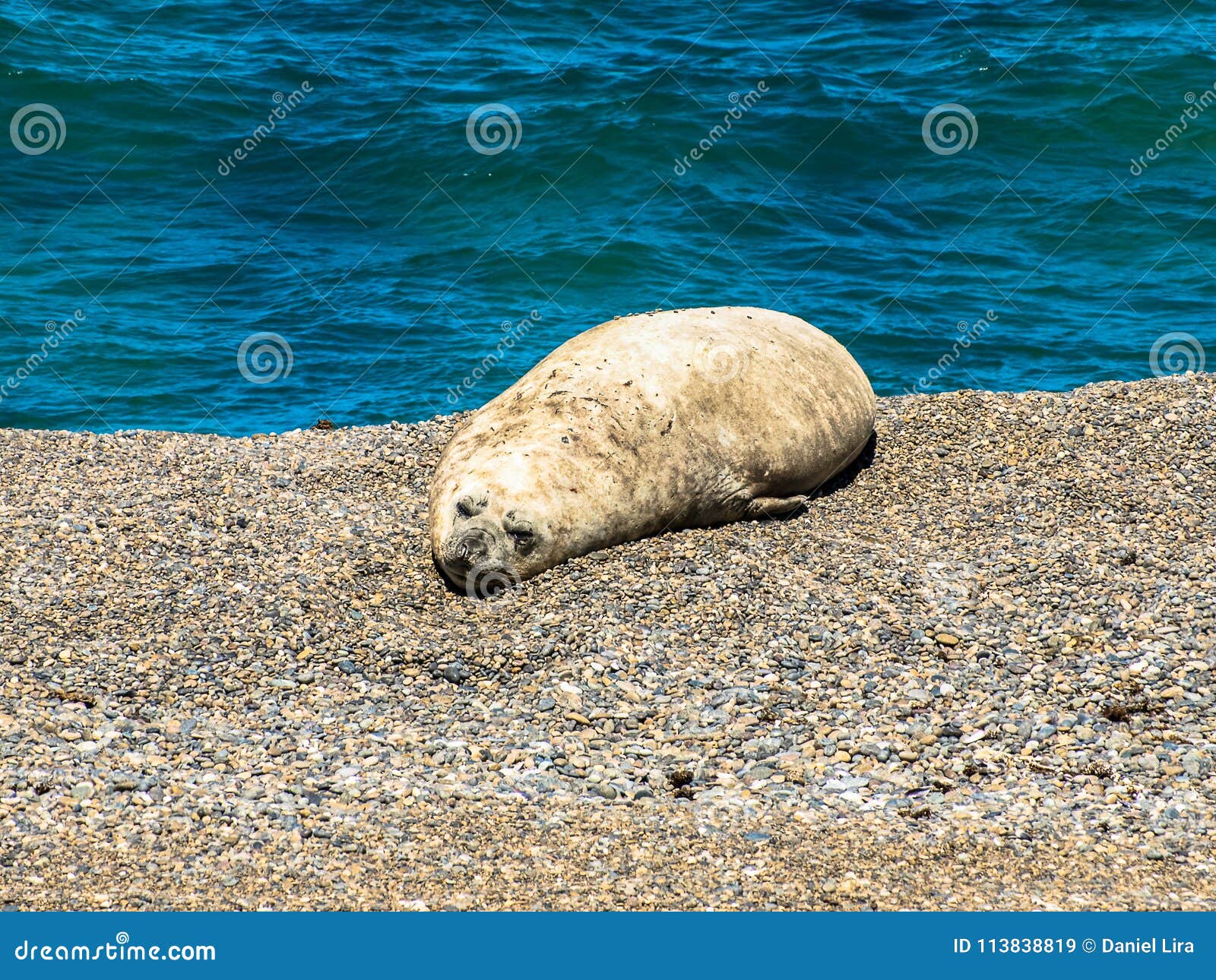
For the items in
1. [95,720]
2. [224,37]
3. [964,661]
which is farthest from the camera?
[224,37]

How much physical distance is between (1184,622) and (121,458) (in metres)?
7.94

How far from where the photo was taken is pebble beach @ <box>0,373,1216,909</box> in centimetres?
504

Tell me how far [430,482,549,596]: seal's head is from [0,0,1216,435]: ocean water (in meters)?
6.84

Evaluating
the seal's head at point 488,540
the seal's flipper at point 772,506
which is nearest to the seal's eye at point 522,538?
the seal's head at point 488,540

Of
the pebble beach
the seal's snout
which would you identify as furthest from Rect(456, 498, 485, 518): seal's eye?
the pebble beach

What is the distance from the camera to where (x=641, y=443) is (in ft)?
27.0

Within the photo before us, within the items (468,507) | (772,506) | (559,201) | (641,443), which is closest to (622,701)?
(468,507)

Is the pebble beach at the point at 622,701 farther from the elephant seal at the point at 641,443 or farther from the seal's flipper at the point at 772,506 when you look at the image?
the elephant seal at the point at 641,443

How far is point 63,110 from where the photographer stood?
64.3 ft

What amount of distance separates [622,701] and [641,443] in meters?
2.19

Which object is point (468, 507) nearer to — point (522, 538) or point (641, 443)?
point (522, 538)

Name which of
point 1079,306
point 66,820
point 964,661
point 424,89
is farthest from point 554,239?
point 66,820

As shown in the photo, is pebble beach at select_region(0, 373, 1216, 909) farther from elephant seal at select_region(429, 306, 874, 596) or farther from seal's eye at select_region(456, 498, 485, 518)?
seal's eye at select_region(456, 498, 485, 518)

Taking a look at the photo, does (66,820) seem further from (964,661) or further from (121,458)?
(121,458)
